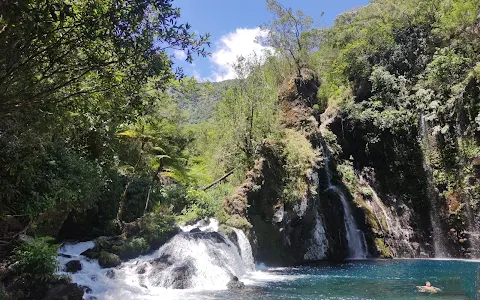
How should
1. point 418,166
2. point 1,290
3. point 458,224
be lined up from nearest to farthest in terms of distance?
1. point 1,290
2. point 458,224
3. point 418,166

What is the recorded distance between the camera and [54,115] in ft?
22.6

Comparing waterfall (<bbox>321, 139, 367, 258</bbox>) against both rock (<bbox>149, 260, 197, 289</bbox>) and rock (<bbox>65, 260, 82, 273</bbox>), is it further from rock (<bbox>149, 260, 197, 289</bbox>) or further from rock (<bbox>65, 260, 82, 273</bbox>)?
rock (<bbox>65, 260, 82, 273</bbox>)

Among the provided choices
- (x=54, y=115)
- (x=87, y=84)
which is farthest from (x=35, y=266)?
(x=87, y=84)

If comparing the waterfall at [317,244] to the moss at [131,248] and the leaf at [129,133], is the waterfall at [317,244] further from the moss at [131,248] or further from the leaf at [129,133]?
the leaf at [129,133]

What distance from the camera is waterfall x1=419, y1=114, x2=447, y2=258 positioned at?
2205 centimetres

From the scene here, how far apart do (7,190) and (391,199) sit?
2292 cm

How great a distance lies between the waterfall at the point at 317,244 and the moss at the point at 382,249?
346 cm

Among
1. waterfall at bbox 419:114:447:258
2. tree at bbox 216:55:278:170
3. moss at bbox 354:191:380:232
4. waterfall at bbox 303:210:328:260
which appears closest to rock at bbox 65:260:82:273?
tree at bbox 216:55:278:170

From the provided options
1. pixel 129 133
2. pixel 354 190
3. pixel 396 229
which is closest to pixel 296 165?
pixel 354 190

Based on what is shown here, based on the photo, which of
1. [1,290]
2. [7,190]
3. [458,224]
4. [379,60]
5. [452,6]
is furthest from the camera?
[379,60]

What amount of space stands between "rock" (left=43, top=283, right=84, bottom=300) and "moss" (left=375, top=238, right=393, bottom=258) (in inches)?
730

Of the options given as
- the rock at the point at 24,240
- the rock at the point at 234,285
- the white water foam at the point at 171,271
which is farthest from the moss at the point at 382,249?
the rock at the point at 24,240

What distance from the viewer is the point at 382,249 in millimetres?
22328

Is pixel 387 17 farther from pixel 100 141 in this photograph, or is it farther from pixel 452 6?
pixel 100 141
